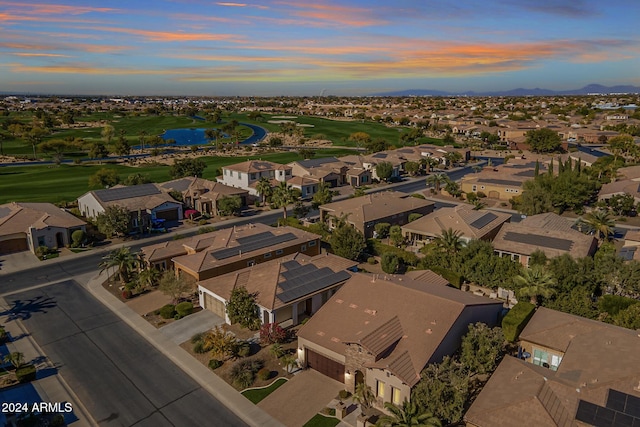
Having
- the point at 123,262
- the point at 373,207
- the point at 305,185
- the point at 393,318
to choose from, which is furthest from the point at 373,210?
the point at 123,262

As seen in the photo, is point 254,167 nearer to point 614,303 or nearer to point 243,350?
point 243,350

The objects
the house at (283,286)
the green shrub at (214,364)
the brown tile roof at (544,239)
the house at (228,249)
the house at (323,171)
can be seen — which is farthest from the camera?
the house at (323,171)

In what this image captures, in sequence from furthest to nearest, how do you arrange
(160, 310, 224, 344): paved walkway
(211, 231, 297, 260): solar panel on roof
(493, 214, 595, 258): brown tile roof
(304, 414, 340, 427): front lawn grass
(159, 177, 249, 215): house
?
(159, 177, 249, 215): house < (493, 214, 595, 258): brown tile roof < (211, 231, 297, 260): solar panel on roof < (160, 310, 224, 344): paved walkway < (304, 414, 340, 427): front lawn grass

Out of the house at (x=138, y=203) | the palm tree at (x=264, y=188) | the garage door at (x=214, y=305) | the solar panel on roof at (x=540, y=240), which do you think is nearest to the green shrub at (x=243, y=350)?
the garage door at (x=214, y=305)

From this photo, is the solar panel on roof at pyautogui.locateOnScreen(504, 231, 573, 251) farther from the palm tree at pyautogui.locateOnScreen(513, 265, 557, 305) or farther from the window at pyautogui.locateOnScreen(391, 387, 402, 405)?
the window at pyautogui.locateOnScreen(391, 387, 402, 405)

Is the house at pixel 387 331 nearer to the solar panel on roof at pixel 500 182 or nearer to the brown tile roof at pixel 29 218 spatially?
the brown tile roof at pixel 29 218

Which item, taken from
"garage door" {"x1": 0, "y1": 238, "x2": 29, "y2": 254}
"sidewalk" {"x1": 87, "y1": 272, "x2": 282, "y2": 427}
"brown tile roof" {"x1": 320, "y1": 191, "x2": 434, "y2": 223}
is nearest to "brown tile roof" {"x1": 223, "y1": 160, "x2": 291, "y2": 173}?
"brown tile roof" {"x1": 320, "y1": 191, "x2": 434, "y2": 223}
